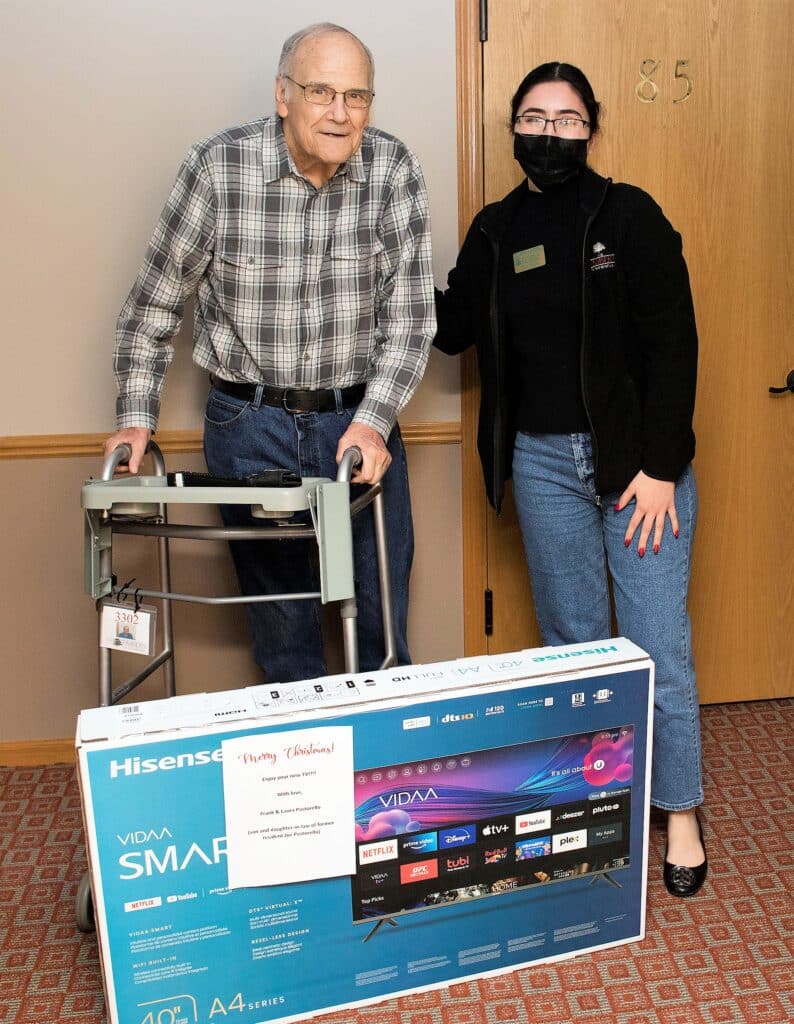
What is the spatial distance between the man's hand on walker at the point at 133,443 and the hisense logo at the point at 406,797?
75 cm

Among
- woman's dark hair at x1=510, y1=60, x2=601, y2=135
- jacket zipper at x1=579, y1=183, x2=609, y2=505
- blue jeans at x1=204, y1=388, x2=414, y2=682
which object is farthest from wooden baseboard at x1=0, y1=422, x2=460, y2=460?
woman's dark hair at x1=510, y1=60, x2=601, y2=135

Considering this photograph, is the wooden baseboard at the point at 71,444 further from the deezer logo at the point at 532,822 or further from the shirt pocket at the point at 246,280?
the deezer logo at the point at 532,822

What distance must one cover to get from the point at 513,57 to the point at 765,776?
1829 millimetres

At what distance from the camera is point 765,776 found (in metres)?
2.47

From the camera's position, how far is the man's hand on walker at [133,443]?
1.88 m

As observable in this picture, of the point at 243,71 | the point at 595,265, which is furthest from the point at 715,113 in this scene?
the point at 243,71

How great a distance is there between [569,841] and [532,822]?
8 cm

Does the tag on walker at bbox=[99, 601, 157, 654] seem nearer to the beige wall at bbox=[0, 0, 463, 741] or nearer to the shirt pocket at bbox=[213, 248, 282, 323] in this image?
the shirt pocket at bbox=[213, 248, 282, 323]

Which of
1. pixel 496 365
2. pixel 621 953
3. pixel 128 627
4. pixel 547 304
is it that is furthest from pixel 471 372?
pixel 621 953

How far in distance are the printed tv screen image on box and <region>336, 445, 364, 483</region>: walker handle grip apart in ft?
1.55

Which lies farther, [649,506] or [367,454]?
[649,506]

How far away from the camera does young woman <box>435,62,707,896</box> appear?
1857 mm

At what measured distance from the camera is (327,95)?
1.79 m

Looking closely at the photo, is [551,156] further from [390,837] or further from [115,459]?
[390,837]
